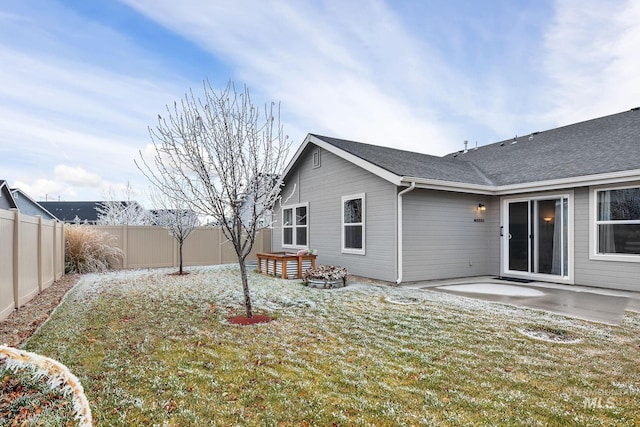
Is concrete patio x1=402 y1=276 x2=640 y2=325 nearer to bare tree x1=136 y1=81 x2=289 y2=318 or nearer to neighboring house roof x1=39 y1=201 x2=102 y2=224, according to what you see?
bare tree x1=136 y1=81 x2=289 y2=318

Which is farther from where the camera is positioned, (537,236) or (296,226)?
(296,226)

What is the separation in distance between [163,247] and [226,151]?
29.4 feet

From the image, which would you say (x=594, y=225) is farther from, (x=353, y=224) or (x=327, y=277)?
(x=327, y=277)

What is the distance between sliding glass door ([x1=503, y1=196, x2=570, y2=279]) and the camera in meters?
7.79

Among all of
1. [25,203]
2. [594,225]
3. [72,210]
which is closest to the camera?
[594,225]

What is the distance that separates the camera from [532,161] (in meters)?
9.45

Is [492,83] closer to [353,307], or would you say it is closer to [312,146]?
[312,146]

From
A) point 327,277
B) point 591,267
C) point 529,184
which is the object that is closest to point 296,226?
point 327,277

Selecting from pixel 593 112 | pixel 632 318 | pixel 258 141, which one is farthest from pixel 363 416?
pixel 593 112

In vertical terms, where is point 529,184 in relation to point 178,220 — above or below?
above

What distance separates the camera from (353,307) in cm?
549

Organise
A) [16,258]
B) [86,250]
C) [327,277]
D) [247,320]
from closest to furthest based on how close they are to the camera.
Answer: [247,320] → [16,258] → [327,277] → [86,250]

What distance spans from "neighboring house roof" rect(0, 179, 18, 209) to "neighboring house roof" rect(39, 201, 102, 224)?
1190 cm

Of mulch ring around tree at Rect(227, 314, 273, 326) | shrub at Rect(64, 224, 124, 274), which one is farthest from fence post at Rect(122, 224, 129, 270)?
mulch ring around tree at Rect(227, 314, 273, 326)
